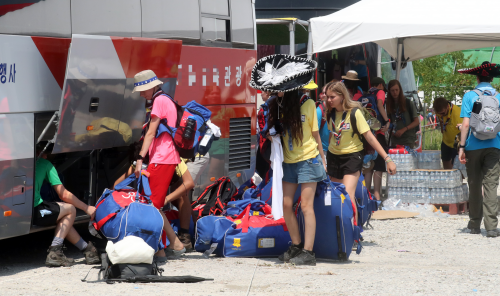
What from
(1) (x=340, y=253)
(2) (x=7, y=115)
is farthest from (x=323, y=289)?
(2) (x=7, y=115)

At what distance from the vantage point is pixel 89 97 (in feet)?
18.5

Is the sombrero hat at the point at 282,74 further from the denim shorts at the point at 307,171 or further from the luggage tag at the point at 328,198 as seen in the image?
the luggage tag at the point at 328,198

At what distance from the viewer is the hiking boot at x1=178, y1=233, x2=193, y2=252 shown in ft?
21.0

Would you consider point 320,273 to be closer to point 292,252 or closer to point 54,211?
point 292,252

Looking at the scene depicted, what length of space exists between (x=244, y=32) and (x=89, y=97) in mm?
3218

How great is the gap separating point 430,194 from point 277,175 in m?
4.34

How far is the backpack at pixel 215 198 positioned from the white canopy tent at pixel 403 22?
3331 millimetres

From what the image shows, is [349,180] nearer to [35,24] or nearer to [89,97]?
[89,97]

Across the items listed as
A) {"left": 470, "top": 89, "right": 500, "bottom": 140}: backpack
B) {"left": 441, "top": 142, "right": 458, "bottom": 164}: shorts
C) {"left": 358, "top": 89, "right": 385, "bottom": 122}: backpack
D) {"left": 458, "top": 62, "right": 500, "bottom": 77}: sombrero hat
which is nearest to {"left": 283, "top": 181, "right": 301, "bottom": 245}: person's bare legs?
{"left": 470, "top": 89, "right": 500, "bottom": 140}: backpack

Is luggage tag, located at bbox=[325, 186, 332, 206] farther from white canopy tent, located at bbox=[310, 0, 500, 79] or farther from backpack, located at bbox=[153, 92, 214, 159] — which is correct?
white canopy tent, located at bbox=[310, 0, 500, 79]

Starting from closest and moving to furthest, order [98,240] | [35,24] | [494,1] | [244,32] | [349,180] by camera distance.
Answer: [35,24] → [349,180] → [98,240] → [244,32] → [494,1]

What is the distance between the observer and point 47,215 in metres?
5.46

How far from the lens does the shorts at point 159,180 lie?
230 inches

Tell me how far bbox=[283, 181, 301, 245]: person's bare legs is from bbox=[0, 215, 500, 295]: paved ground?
32 centimetres
